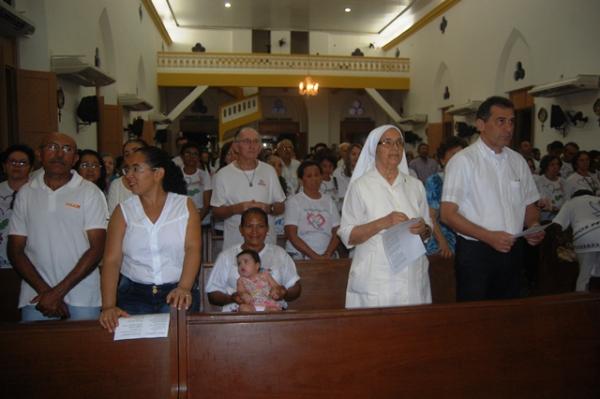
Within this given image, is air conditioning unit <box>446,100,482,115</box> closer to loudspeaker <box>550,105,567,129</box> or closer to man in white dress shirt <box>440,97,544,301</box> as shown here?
loudspeaker <box>550,105,567,129</box>

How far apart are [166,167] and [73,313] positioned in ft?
3.27

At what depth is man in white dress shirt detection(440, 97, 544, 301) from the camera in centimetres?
303

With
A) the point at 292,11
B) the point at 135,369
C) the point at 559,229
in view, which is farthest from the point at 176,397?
the point at 292,11

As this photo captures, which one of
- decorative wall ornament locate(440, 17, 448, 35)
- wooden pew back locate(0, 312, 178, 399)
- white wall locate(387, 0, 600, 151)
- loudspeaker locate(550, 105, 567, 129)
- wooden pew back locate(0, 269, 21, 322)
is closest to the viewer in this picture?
wooden pew back locate(0, 312, 178, 399)

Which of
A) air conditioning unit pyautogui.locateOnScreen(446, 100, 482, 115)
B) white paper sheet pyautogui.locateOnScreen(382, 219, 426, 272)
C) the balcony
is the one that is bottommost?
white paper sheet pyautogui.locateOnScreen(382, 219, 426, 272)

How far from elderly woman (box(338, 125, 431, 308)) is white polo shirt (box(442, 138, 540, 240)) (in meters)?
0.32

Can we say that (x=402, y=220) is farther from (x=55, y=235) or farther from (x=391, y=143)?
(x=55, y=235)

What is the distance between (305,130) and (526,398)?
62.3 feet

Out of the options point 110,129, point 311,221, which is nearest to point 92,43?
point 110,129

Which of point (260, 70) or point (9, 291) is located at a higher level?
point (260, 70)

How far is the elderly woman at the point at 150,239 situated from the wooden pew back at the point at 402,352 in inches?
19.5

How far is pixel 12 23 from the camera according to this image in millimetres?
5820

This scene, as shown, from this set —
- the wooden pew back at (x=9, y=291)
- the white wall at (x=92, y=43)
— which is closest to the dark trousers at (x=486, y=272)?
the wooden pew back at (x=9, y=291)

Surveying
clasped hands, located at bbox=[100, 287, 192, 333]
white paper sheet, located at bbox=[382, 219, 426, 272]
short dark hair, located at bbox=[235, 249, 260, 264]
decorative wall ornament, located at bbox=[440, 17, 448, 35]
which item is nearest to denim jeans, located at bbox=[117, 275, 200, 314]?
clasped hands, located at bbox=[100, 287, 192, 333]
